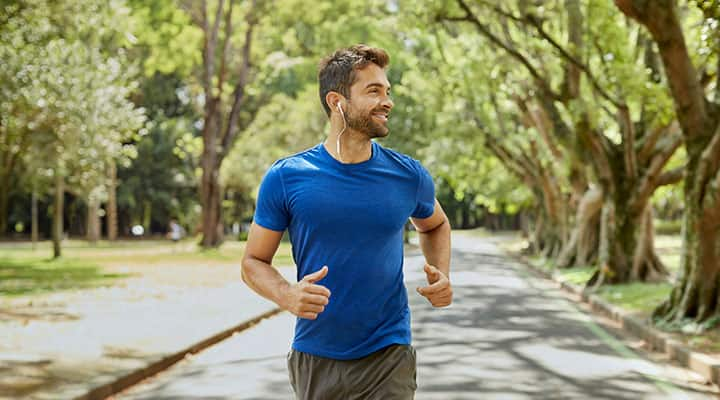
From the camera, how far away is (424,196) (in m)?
3.49

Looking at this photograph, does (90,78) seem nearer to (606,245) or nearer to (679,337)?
(606,245)

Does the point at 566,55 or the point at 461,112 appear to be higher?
the point at 461,112

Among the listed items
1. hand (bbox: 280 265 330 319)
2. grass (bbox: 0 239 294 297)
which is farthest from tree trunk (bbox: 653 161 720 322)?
grass (bbox: 0 239 294 297)

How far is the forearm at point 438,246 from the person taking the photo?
3.56 meters

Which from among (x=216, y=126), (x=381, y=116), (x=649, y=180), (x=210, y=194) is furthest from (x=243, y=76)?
(x=381, y=116)

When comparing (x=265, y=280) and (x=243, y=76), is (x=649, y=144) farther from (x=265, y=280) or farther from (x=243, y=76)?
(x=243, y=76)

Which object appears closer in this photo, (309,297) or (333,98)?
(309,297)

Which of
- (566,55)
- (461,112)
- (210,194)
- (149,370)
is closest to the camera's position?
(149,370)

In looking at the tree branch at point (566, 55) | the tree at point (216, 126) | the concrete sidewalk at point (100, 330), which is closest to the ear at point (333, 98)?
the concrete sidewalk at point (100, 330)

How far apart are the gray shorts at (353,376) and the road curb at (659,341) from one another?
6.69 metres

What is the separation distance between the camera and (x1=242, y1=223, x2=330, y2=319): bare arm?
3.00m

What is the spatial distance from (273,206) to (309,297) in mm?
402

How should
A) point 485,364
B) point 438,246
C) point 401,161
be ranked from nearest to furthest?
point 401,161 → point 438,246 → point 485,364

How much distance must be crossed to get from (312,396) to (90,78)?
104 ft
